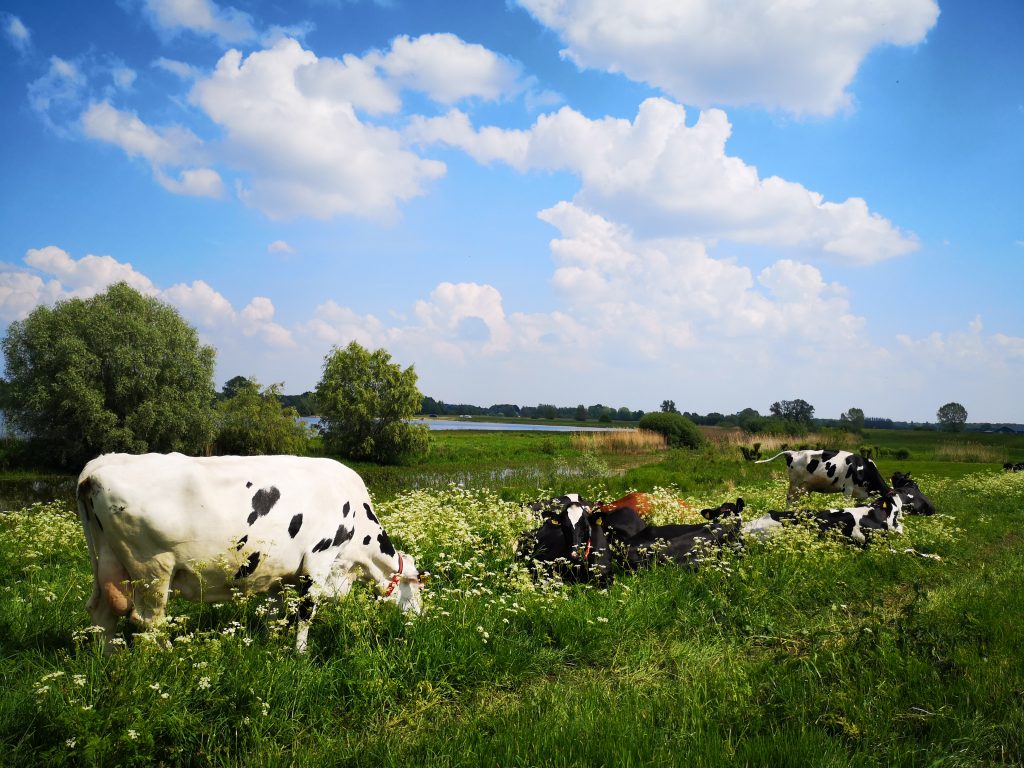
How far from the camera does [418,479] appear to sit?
103ft

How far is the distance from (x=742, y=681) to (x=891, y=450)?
45.8 m

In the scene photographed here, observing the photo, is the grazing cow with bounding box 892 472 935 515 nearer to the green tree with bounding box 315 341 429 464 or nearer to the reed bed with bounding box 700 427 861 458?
the reed bed with bounding box 700 427 861 458

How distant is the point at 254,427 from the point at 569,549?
38906 millimetres

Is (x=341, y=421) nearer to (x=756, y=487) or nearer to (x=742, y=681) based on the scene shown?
(x=756, y=487)

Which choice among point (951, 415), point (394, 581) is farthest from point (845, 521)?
point (951, 415)

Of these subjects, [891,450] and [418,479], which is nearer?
[418,479]

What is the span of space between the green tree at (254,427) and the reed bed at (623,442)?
21.5m

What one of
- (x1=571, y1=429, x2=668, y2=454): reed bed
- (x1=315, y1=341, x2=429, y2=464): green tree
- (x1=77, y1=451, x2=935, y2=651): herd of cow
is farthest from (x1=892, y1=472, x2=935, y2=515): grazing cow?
(x1=315, y1=341, x2=429, y2=464): green tree

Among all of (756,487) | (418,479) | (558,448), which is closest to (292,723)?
(756,487)

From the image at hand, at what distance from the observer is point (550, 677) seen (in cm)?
526

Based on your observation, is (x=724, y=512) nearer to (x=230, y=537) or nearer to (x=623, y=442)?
(x=230, y=537)

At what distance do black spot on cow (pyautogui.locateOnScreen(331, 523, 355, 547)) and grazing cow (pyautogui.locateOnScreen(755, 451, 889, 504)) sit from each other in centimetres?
1265

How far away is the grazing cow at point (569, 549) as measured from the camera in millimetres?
7754

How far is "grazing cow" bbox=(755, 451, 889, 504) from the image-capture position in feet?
52.2
